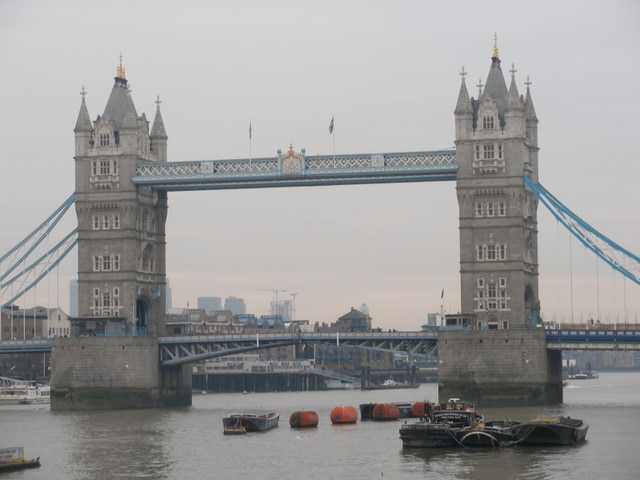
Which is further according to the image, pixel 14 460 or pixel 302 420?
pixel 302 420

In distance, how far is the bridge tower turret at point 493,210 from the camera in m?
145

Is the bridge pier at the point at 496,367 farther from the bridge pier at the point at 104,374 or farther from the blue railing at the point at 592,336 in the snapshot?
the bridge pier at the point at 104,374

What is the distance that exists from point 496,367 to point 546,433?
1759 inches

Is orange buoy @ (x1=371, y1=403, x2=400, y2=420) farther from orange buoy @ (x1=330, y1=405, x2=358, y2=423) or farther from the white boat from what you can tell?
the white boat

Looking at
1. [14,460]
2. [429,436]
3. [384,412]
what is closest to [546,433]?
[429,436]

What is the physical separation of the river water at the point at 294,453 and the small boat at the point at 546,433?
1.01 metres

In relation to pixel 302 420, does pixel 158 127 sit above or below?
above

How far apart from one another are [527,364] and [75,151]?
54.8 m

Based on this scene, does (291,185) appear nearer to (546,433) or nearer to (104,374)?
(104,374)

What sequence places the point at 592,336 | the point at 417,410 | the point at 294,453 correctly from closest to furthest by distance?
the point at 294,453 < the point at 417,410 < the point at 592,336

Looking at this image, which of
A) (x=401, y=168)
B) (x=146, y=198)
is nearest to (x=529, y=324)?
(x=401, y=168)

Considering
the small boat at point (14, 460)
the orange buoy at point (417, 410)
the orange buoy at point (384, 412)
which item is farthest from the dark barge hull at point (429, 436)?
the orange buoy at point (384, 412)

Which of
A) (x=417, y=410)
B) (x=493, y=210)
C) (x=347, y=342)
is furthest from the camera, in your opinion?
(x=347, y=342)

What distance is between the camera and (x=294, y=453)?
95875 mm
